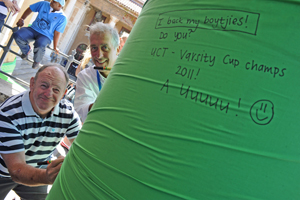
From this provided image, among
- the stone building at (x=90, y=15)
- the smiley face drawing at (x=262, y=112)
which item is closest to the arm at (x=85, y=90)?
the smiley face drawing at (x=262, y=112)

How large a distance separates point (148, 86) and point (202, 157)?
0.22m

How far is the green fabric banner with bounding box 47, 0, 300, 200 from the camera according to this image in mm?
571

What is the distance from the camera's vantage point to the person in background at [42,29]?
441 cm

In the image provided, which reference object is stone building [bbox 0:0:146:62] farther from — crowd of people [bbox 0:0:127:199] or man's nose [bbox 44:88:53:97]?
man's nose [bbox 44:88:53:97]

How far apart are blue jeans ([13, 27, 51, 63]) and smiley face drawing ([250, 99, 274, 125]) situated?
4455 mm

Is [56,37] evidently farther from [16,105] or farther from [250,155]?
[250,155]

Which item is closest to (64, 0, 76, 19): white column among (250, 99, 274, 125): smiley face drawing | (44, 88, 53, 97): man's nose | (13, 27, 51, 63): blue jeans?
(13, 27, 51, 63): blue jeans

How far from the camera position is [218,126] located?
0.59 m

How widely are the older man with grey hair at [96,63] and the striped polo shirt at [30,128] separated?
172 millimetres

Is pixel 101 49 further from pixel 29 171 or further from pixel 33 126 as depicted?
pixel 29 171

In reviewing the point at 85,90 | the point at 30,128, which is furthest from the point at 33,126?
the point at 85,90

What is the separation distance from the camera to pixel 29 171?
1.59 m

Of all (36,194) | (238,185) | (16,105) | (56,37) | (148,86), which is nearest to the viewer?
(238,185)

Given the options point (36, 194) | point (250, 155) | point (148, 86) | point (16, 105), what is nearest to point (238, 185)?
point (250, 155)
